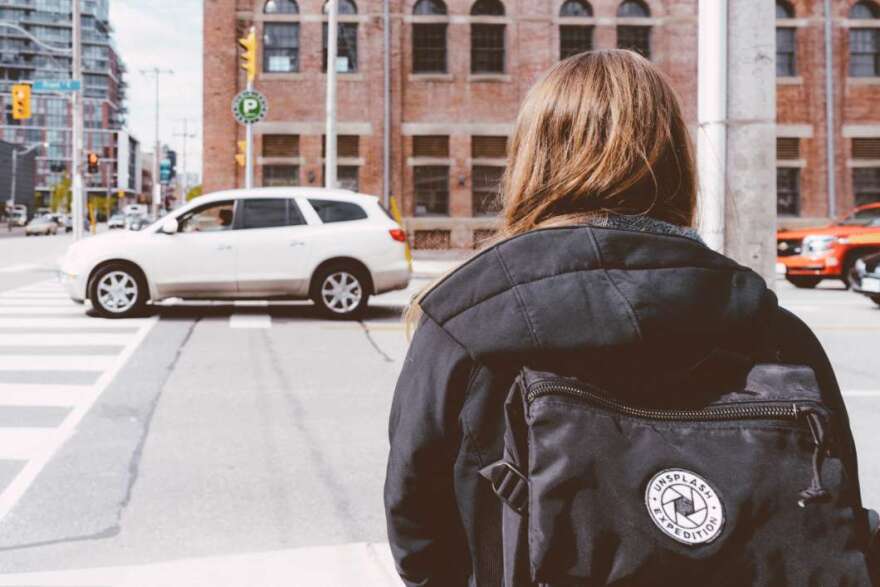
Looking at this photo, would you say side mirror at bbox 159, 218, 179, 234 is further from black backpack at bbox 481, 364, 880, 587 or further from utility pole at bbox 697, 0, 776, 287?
black backpack at bbox 481, 364, 880, 587

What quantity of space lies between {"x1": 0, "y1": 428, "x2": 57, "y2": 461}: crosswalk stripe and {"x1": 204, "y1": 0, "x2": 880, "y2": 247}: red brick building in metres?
25.6

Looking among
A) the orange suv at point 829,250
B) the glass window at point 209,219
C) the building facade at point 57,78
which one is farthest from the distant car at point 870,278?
the building facade at point 57,78

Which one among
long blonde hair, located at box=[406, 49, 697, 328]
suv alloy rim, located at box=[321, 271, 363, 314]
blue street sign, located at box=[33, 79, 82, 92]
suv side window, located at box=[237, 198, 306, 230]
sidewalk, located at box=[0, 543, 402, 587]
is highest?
blue street sign, located at box=[33, 79, 82, 92]

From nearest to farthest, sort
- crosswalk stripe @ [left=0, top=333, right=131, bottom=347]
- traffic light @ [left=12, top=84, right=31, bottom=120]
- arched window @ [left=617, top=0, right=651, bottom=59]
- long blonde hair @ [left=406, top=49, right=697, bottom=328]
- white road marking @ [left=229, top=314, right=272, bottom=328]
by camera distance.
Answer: long blonde hair @ [left=406, top=49, right=697, bottom=328] → crosswalk stripe @ [left=0, top=333, right=131, bottom=347] → white road marking @ [left=229, top=314, right=272, bottom=328] → traffic light @ [left=12, top=84, right=31, bottom=120] → arched window @ [left=617, top=0, right=651, bottom=59]

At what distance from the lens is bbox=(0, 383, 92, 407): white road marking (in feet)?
26.8

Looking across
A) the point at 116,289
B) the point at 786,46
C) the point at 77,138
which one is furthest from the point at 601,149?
the point at 786,46

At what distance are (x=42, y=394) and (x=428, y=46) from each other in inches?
1029

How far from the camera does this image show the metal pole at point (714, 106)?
4270mm

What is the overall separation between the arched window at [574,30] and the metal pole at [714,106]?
29.5m

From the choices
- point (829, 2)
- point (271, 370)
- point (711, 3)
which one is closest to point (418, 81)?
point (829, 2)

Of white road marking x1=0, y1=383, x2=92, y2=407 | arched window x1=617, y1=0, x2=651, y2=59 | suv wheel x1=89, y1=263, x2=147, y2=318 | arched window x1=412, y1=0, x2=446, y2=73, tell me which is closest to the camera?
white road marking x1=0, y1=383, x2=92, y2=407

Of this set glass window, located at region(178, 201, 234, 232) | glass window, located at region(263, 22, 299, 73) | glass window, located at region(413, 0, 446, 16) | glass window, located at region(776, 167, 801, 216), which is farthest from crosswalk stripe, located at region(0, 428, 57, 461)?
glass window, located at region(776, 167, 801, 216)

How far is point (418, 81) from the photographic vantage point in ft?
107

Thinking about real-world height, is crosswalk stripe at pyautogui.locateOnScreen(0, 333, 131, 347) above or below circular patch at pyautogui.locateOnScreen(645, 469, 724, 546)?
below
